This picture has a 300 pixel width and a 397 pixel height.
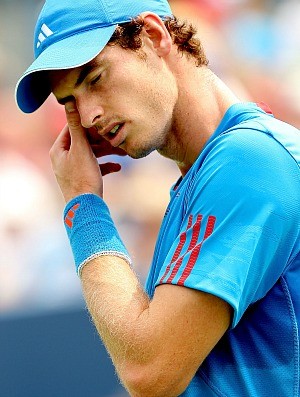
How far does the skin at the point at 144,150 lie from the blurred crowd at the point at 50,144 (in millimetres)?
2692

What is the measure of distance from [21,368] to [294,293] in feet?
11.2

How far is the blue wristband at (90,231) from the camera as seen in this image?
2.14m

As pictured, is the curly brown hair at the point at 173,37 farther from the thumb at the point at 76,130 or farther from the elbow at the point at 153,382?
the elbow at the point at 153,382

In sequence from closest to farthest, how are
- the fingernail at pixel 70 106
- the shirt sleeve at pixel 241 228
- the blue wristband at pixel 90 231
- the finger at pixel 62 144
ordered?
the shirt sleeve at pixel 241 228
the blue wristband at pixel 90 231
the fingernail at pixel 70 106
the finger at pixel 62 144

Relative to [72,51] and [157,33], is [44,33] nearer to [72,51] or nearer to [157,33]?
[72,51]

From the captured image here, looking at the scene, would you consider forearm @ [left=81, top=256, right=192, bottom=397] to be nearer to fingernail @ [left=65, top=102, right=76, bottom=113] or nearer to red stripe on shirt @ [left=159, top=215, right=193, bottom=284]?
red stripe on shirt @ [left=159, top=215, right=193, bottom=284]

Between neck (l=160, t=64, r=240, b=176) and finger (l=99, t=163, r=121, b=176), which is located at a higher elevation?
neck (l=160, t=64, r=240, b=176)

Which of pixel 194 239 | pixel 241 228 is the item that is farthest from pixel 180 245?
pixel 241 228

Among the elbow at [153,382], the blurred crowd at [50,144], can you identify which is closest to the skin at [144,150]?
the elbow at [153,382]

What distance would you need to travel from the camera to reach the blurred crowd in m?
5.21

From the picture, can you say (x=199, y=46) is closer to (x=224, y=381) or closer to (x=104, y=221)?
(x=104, y=221)

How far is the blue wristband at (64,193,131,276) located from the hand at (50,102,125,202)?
0.21 ft

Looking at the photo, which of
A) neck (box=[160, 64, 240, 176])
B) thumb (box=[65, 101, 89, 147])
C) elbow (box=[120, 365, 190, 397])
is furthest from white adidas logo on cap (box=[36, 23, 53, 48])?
elbow (box=[120, 365, 190, 397])

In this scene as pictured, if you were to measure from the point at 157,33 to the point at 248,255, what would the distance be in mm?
743
